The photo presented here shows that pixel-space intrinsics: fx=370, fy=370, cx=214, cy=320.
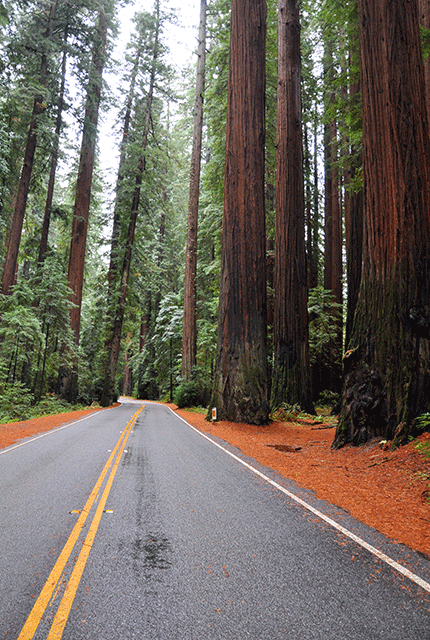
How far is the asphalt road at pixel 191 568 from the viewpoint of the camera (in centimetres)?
225

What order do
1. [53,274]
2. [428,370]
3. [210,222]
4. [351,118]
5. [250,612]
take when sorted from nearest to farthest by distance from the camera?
1. [250,612]
2. [428,370]
3. [351,118]
4. [53,274]
5. [210,222]

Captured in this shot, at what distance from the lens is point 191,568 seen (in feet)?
9.57

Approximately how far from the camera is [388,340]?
6.55 meters

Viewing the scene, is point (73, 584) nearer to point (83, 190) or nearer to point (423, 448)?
point (423, 448)

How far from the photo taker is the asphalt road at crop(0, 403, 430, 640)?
225cm

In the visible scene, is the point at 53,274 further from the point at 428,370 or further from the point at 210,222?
the point at 428,370

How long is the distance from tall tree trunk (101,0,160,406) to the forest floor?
1541 cm

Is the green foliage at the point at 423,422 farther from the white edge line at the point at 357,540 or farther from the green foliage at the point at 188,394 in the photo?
the green foliage at the point at 188,394

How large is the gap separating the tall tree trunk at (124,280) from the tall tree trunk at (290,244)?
14419mm

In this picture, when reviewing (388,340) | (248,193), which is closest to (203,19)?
(248,193)

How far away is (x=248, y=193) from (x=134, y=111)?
21.0 meters

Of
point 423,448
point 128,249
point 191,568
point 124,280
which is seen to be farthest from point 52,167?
point 191,568

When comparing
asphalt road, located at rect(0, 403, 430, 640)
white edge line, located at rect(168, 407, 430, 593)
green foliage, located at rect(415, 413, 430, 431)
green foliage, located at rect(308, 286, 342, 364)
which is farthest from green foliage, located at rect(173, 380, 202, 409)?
green foliage, located at rect(415, 413, 430, 431)

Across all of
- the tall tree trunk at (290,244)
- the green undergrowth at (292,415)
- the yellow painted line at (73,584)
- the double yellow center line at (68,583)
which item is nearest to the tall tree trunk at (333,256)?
the tall tree trunk at (290,244)
